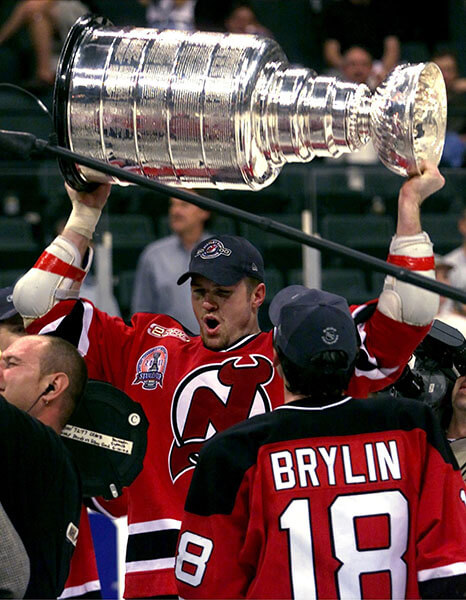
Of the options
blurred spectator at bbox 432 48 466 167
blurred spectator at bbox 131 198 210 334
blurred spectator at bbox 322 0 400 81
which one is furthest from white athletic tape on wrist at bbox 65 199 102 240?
blurred spectator at bbox 322 0 400 81

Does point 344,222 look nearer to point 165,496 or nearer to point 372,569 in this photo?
point 165,496

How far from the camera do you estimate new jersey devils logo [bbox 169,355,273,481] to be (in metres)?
2.76

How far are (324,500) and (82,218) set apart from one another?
1071 millimetres

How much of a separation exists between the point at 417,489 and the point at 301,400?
0.92 feet

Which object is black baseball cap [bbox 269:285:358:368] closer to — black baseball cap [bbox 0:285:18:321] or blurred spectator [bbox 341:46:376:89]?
black baseball cap [bbox 0:285:18:321]

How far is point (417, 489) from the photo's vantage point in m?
2.17

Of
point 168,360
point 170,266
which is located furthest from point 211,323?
point 170,266

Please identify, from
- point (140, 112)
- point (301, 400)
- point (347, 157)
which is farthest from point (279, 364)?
point (347, 157)

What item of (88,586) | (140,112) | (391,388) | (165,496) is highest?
(140,112)

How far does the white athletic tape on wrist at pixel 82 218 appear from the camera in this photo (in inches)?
112

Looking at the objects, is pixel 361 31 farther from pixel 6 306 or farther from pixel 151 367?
pixel 151 367

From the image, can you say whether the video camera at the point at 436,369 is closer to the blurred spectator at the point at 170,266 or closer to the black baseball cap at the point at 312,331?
the black baseball cap at the point at 312,331

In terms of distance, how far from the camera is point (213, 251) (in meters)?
2.90

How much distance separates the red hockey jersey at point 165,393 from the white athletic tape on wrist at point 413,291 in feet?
0.61
